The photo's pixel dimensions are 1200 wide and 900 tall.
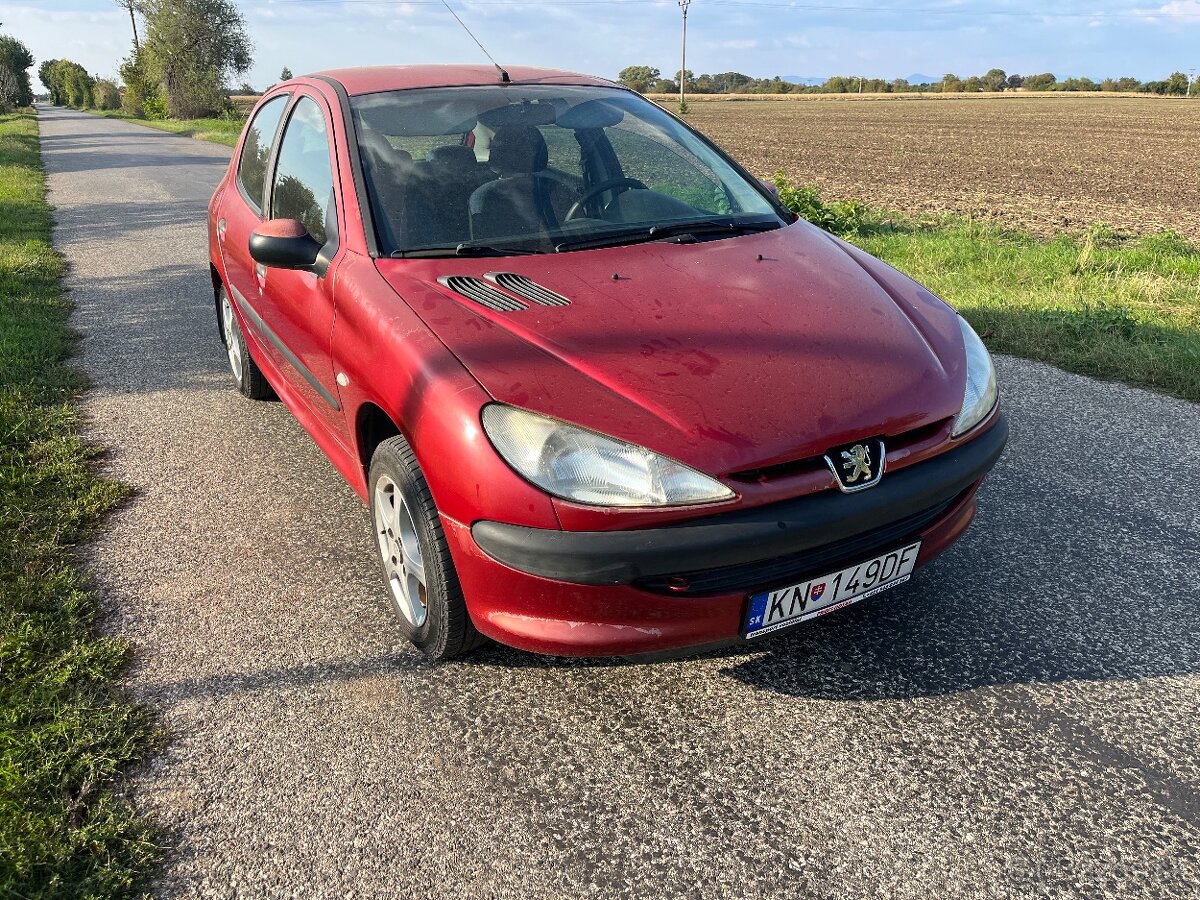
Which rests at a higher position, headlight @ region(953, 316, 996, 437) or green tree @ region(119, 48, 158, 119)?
green tree @ region(119, 48, 158, 119)

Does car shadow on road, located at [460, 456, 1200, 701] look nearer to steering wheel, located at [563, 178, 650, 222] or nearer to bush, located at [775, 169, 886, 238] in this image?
steering wheel, located at [563, 178, 650, 222]

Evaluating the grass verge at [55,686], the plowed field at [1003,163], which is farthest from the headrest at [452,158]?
the plowed field at [1003,163]

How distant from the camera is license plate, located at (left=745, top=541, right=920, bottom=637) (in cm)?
219

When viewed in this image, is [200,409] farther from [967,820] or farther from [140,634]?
[967,820]

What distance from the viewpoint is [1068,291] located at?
6.65 metres

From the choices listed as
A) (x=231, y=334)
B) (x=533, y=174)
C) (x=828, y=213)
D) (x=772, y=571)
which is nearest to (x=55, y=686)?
(x=772, y=571)

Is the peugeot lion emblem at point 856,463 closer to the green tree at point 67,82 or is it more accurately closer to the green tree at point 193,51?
the green tree at point 193,51

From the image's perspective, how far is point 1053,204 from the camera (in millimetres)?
15547

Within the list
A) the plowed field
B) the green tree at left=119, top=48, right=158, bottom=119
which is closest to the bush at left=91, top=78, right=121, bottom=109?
the green tree at left=119, top=48, right=158, bottom=119

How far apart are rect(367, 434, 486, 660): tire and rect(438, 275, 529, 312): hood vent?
452 millimetres

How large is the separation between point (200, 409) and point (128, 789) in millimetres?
2901

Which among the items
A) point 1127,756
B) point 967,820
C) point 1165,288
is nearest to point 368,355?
point 967,820

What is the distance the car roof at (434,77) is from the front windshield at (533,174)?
0.26 feet

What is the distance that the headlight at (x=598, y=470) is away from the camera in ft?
6.70
